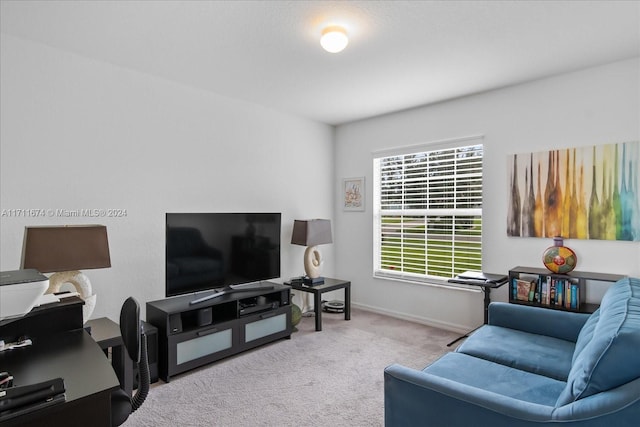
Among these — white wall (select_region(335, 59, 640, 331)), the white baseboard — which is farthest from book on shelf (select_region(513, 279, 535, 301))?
the white baseboard

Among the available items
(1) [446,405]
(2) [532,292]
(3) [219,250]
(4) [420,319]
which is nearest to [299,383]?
(3) [219,250]

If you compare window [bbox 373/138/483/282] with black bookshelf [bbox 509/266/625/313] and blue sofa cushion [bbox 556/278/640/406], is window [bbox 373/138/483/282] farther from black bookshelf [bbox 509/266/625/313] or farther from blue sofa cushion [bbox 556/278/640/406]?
blue sofa cushion [bbox 556/278/640/406]

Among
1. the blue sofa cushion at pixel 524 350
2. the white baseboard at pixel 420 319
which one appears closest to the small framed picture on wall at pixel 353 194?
the white baseboard at pixel 420 319

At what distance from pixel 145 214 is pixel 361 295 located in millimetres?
2824

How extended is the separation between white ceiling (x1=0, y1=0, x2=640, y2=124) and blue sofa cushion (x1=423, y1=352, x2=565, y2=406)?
208 cm

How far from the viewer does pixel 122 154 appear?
299 centimetres

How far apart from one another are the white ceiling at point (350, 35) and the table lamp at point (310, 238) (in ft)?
4.77

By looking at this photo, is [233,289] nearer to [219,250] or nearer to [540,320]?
[219,250]

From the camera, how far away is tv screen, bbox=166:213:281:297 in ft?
9.88

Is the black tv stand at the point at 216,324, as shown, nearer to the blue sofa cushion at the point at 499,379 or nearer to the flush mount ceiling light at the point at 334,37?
the blue sofa cushion at the point at 499,379

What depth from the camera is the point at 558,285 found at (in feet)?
9.61

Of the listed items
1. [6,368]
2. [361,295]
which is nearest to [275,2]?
[6,368]

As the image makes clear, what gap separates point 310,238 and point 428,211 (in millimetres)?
1384

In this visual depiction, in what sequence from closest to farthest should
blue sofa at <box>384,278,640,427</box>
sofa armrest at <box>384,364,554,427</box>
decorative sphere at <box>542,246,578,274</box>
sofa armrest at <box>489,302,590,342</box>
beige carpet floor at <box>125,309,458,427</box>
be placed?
blue sofa at <box>384,278,640,427</box> < sofa armrest at <box>384,364,554,427</box> < beige carpet floor at <box>125,309,458,427</box> < sofa armrest at <box>489,302,590,342</box> < decorative sphere at <box>542,246,578,274</box>
